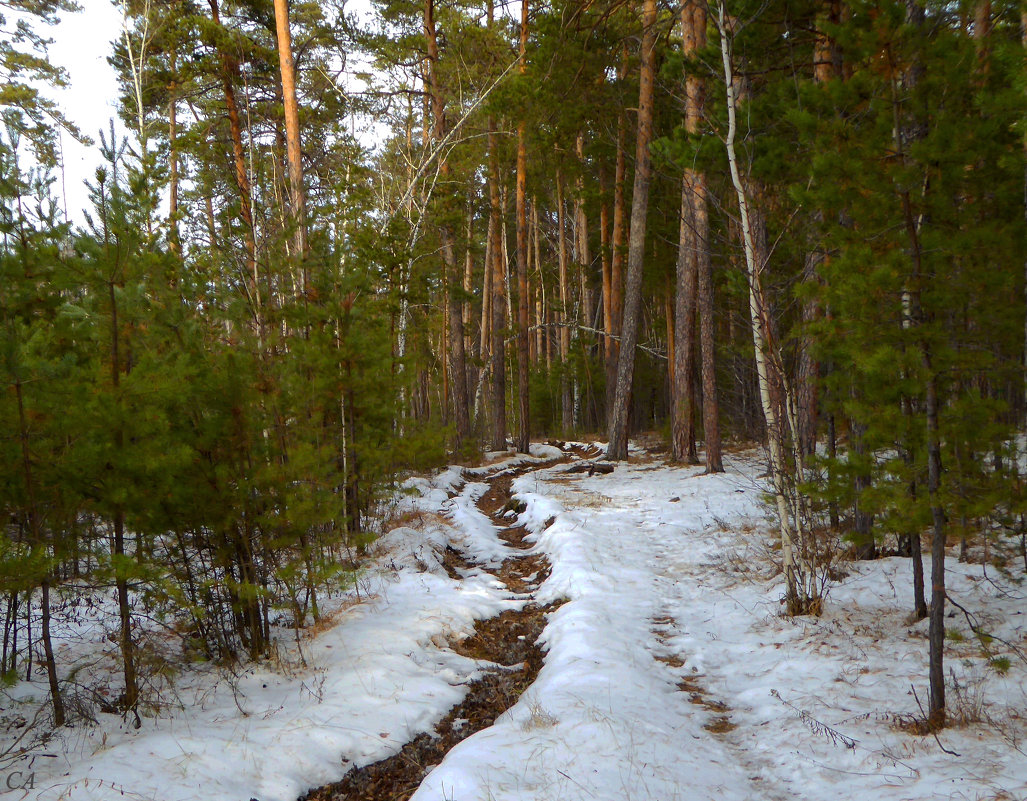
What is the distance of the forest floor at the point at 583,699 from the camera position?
3.29m

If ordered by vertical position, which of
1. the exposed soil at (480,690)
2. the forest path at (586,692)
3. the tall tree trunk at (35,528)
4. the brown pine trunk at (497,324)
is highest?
the brown pine trunk at (497,324)

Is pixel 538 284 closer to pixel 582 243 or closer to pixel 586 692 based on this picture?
pixel 582 243

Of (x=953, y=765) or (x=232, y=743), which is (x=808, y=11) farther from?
(x=232, y=743)

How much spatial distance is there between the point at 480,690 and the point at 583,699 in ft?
3.58

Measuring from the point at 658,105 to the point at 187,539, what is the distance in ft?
47.3

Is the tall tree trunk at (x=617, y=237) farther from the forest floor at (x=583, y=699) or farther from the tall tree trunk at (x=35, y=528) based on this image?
the tall tree trunk at (x=35, y=528)

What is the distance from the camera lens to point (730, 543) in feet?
27.1

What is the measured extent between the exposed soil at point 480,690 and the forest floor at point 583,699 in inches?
0.8

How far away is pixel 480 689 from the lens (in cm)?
492

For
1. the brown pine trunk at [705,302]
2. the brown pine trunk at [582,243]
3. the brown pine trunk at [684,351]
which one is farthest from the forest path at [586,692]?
the brown pine trunk at [582,243]

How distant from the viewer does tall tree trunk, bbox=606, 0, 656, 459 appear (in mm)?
13758

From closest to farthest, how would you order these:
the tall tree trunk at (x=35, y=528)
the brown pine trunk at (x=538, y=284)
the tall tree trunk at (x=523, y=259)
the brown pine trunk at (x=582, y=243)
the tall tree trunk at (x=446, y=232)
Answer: the tall tree trunk at (x=35, y=528)
the tall tree trunk at (x=446, y=232)
the tall tree trunk at (x=523, y=259)
the brown pine trunk at (x=582, y=243)
the brown pine trunk at (x=538, y=284)

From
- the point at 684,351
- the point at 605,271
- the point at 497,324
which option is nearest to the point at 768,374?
the point at 684,351

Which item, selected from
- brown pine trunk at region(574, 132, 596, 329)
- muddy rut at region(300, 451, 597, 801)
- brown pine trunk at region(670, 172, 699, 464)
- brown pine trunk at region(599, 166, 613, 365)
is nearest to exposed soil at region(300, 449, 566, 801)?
muddy rut at region(300, 451, 597, 801)
